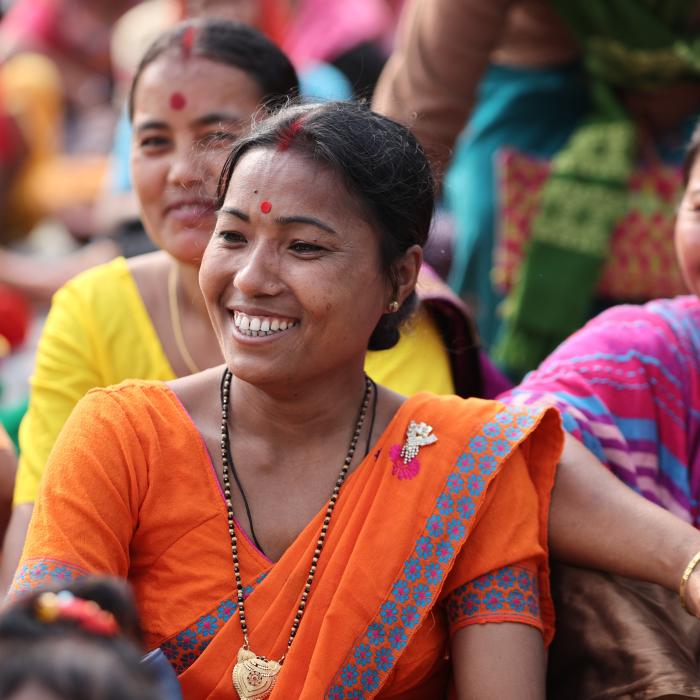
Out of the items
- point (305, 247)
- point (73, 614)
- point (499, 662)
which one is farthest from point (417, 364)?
point (73, 614)

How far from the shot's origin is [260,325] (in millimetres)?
2365

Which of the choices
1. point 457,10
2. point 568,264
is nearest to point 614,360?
point 568,264

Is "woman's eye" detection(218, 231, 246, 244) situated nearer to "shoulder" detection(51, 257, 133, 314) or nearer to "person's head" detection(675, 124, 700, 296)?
"shoulder" detection(51, 257, 133, 314)

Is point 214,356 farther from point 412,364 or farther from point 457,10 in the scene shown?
point 457,10

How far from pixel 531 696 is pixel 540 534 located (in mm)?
316

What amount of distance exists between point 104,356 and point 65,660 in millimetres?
1675

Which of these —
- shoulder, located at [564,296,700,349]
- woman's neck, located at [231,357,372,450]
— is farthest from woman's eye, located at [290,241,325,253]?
shoulder, located at [564,296,700,349]

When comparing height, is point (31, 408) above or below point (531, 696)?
above

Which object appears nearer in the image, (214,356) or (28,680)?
(28,680)

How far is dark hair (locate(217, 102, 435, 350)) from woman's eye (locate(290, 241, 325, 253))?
122 mm

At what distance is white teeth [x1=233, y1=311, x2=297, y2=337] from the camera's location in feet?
7.76

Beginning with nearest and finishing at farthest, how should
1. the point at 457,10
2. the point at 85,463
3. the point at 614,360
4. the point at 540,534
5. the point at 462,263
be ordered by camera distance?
1. the point at 85,463
2. the point at 540,534
3. the point at 614,360
4. the point at 457,10
5. the point at 462,263

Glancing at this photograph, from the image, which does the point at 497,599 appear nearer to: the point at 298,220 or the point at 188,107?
the point at 298,220

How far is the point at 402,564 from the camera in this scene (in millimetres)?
2396
